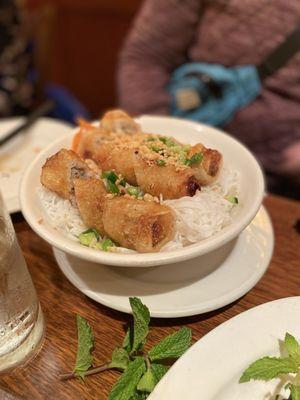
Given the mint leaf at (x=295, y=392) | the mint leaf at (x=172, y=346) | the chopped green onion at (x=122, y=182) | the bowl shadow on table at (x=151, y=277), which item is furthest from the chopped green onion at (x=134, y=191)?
the mint leaf at (x=295, y=392)

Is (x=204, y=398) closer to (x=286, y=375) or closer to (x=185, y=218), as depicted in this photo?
(x=286, y=375)

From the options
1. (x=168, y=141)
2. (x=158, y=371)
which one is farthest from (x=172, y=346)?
(x=168, y=141)

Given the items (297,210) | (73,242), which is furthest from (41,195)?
(297,210)

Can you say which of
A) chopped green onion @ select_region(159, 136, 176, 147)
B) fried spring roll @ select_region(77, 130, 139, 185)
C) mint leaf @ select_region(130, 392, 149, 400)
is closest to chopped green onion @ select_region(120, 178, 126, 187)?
fried spring roll @ select_region(77, 130, 139, 185)

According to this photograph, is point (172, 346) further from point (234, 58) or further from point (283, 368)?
point (234, 58)

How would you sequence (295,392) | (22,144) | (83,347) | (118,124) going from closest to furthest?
1. (295,392)
2. (83,347)
3. (118,124)
4. (22,144)

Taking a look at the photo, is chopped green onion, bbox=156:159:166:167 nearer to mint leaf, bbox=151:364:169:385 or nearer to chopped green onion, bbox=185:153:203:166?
chopped green onion, bbox=185:153:203:166
